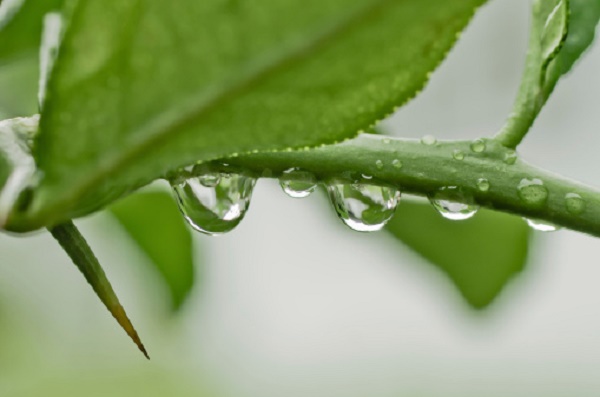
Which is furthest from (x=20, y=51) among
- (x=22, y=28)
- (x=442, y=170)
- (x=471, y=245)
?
(x=471, y=245)

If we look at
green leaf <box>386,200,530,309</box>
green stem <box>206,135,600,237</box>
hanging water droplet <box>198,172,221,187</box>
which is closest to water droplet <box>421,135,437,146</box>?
green stem <box>206,135,600,237</box>

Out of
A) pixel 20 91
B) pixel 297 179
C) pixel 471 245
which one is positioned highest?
pixel 297 179

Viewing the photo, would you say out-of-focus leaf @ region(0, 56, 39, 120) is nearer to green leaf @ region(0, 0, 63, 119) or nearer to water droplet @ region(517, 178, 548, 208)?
green leaf @ region(0, 0, 63, 119)

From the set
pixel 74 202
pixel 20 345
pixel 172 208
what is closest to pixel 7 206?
pixel 74 202

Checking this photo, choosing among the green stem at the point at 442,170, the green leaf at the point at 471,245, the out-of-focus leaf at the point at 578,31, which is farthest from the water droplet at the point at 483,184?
the green leaf at the point at 471,245

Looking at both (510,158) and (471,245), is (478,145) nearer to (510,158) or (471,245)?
(510,158)

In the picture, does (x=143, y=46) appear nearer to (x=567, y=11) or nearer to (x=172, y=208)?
(x=567, y=11)
